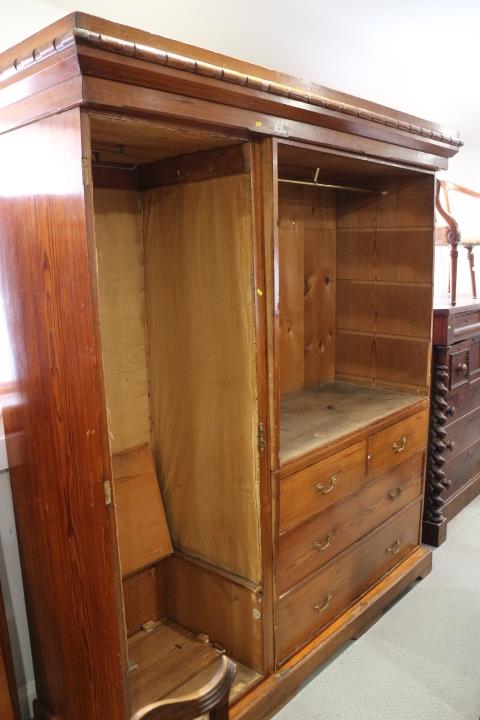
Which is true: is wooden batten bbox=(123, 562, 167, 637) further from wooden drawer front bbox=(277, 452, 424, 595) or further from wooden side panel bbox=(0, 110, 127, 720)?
wooden drawer front bbox=(277, 452, 424, 595)

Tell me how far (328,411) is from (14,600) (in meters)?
1.29

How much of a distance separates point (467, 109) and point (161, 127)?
2.76 metres

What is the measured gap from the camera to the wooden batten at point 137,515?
195cm

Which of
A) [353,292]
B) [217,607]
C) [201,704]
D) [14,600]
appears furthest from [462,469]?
[201,704]

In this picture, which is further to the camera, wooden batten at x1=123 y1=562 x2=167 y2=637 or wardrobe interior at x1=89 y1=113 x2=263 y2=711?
wooden batten at x1=123 y1=562 x2=167 y2=637

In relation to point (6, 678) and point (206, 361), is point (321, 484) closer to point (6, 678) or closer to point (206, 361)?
point (206, 361)

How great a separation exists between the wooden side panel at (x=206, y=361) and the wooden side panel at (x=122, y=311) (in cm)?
4

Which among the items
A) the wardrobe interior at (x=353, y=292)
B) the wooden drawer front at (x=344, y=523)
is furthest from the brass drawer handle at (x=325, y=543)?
the wardrobe interior at (x=353, y=292)

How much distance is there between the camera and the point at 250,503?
1.73 metres

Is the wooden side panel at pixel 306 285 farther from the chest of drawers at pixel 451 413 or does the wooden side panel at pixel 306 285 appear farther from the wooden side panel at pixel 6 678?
the wooden side panel at pixel 6 678

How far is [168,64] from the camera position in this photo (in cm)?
121

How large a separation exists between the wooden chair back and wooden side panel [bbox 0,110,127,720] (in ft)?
1.67

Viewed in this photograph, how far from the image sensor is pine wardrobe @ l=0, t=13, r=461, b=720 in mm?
1273

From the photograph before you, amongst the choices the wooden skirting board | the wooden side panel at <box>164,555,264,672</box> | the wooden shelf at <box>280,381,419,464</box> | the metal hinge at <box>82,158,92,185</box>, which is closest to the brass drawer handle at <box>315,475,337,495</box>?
the wooden shelf at <box>280,381,419,464</box>
